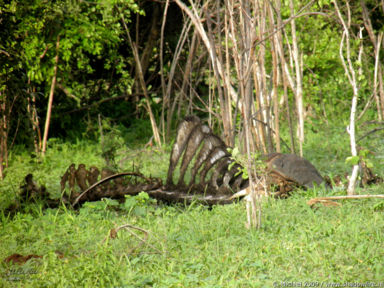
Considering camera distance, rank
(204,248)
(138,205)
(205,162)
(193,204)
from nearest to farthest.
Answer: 1. (204,248)
2. (138,205)
3. (193,204)
4. (205,162)

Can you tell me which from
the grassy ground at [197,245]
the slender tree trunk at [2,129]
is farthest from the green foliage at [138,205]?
the slender tree trunk at [2,129]

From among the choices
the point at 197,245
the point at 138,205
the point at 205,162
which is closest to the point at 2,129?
the point at 138,205

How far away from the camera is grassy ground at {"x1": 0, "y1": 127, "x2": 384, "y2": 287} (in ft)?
8.06

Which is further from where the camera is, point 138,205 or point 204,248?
point 138,205

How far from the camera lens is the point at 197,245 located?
292 centimetres

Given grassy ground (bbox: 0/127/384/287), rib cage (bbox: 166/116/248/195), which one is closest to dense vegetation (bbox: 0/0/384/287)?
grassy ground (bbox: 0/127/384/287)

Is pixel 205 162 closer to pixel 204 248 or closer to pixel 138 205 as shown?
pixel 138 205

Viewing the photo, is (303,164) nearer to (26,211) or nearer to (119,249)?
(119,249)

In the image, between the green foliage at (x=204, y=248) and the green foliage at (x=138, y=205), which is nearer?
the green foliage at (x=204, y=248)

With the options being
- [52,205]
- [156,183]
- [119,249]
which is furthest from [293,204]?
[52,205]

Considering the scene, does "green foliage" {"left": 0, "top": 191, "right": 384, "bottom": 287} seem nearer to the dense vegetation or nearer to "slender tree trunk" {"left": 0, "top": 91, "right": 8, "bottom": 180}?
the dense vegetation

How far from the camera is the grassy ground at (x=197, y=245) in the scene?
246 cm

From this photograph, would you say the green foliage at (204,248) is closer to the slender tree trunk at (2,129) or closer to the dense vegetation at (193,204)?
the dense vegetation at (193,204)

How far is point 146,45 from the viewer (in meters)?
7.54
